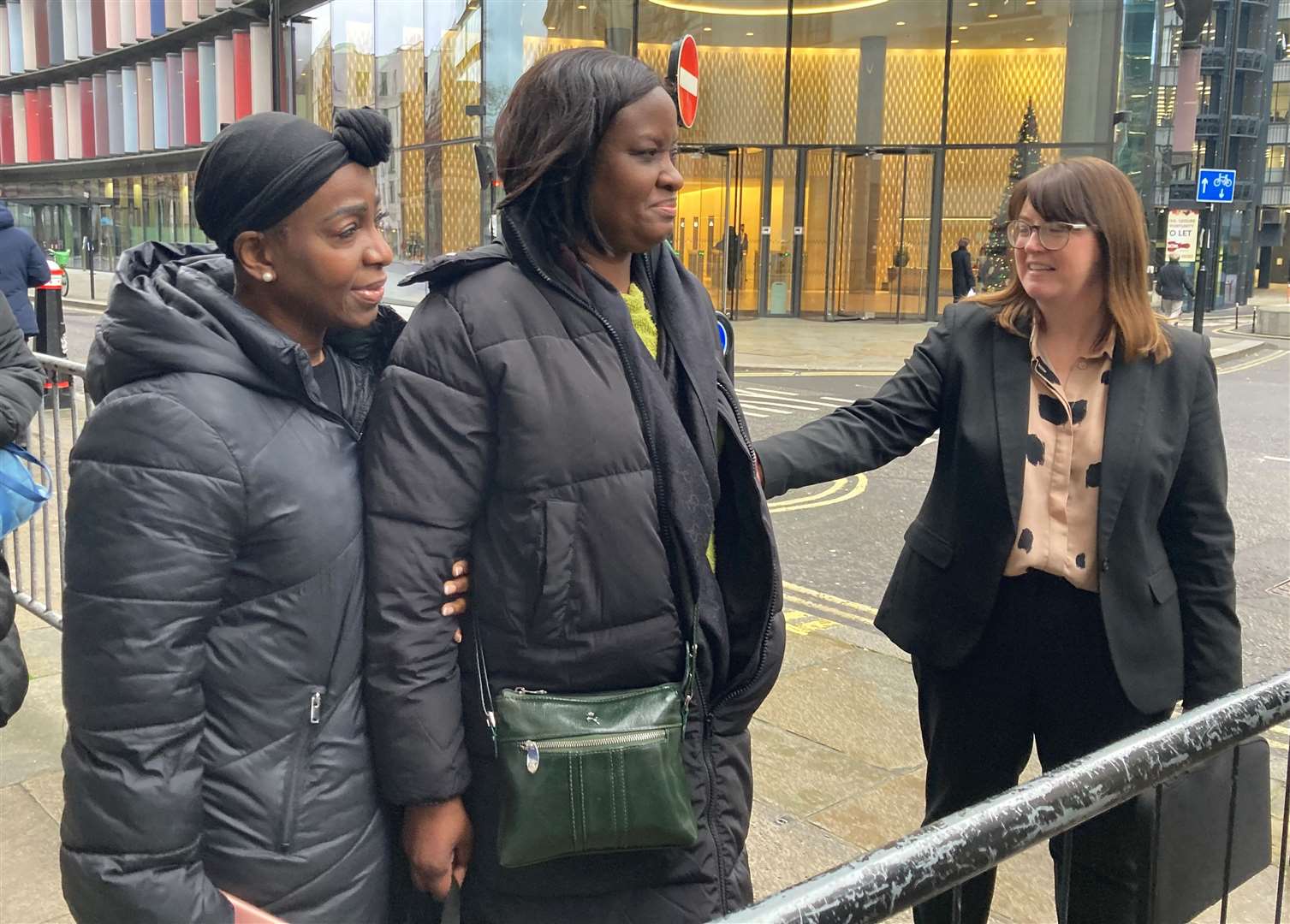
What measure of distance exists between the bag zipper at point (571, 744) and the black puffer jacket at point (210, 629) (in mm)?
259

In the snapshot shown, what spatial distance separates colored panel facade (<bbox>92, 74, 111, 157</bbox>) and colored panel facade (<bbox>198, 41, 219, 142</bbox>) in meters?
8.68

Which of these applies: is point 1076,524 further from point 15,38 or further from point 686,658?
point 15,38

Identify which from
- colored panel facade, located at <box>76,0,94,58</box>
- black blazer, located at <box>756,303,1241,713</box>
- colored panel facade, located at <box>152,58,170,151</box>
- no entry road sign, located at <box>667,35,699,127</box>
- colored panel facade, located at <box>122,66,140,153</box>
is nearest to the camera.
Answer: black blazer, located at <box>756,303,1241,713</box>

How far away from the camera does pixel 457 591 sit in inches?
73.1

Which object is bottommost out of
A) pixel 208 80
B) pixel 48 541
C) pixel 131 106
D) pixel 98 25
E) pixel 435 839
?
pixel 48 541

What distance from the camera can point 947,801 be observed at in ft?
9.01

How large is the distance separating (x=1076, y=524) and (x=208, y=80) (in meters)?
37.5

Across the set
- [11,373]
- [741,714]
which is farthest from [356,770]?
[11,373]

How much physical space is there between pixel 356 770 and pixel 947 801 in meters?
1.54

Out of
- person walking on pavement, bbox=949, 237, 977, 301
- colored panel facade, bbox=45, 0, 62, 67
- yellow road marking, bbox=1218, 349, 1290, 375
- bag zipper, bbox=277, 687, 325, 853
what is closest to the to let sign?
yellow road marking, bbox=1218, 349, 1290, 375

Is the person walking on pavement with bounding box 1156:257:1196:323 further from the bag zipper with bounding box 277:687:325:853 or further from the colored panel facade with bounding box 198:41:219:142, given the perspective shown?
the colored panel facade with bounding box 198:41:219:142

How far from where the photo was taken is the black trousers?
2.46 m

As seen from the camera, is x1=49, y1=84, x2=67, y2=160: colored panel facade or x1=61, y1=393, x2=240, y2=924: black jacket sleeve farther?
x1=49, y1=84, x2=67, y2=160: colored panel facade

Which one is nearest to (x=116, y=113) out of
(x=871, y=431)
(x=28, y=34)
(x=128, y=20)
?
(x=128, y=20)
